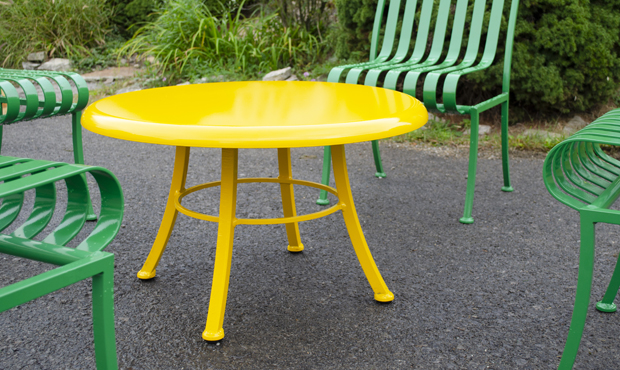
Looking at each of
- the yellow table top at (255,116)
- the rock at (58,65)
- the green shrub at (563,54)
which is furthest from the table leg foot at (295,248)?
the rock at (58,65)

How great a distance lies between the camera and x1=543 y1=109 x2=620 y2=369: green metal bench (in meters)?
1.28

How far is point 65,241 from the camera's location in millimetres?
1274

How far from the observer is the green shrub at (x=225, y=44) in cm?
569

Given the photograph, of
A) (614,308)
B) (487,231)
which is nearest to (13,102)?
(487,231)

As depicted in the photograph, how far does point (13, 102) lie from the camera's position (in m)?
2.25

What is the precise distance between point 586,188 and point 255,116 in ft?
3.14

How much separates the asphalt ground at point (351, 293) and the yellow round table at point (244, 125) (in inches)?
5.5

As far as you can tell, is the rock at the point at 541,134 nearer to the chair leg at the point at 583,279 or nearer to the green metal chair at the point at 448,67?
the green metal chair at the point at 448,67

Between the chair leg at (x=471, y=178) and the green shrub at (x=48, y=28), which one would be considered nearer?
the chair leg at (x=471, y=178)

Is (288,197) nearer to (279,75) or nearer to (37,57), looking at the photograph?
(279,75)

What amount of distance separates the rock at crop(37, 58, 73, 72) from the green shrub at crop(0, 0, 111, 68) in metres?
0.10

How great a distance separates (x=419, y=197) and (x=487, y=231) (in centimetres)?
56

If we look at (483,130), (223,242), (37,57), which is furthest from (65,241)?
(37,57)

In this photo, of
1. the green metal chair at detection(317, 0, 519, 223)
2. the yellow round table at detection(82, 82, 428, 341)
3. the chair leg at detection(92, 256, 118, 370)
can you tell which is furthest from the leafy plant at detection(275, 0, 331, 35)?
Result: the chair leg at detection(92, 256, 118, 370)
